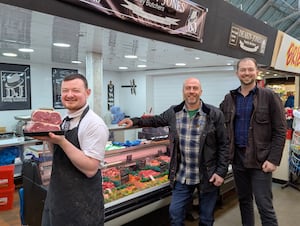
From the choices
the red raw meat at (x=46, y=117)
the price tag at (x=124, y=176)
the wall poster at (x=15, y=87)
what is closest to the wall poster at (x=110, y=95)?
the wall poster at (x=15, y=87)

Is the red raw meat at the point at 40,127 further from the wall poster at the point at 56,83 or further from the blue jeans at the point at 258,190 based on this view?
the wall poster at the point at 56,83

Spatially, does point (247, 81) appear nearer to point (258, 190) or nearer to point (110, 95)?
point (258, 190)

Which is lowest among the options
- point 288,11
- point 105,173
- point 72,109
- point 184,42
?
point 105,173

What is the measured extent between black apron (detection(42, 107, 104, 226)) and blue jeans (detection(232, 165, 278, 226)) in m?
1.46

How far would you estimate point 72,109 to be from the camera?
156cm

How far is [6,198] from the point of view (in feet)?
13.0

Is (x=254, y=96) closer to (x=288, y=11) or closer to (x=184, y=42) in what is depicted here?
(x=184, y=42)

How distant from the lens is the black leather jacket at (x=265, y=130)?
226 centimetres

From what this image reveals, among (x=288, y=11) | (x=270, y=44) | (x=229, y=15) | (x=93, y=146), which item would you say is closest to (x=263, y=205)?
(x=93, y=146)

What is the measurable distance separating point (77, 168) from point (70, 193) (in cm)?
16

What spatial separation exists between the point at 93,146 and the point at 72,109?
0.87ft

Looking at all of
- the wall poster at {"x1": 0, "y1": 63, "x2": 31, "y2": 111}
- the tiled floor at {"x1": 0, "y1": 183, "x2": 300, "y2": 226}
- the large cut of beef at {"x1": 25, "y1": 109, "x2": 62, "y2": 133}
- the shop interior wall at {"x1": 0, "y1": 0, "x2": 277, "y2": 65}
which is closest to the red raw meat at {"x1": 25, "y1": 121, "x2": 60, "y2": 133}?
the large cut of beef at {"x1": 25, "y1": 109, "x2": 62, "y2": 133}

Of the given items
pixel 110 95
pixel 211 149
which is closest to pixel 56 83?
pixel 110 95

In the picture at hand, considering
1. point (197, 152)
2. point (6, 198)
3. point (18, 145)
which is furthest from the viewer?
point (18, 145)
